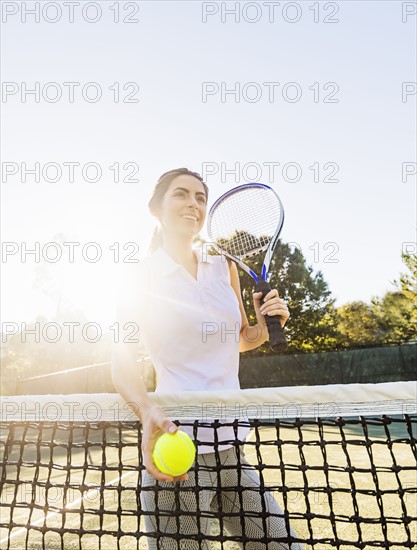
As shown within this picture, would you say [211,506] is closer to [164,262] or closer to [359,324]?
[164,262]

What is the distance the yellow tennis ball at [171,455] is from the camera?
3.69 ft

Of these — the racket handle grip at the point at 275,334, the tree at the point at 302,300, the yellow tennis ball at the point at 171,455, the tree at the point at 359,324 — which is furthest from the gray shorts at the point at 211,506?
the tree at the point at 359,324

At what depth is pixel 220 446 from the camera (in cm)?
141

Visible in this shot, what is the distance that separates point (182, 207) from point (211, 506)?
0.91 metres

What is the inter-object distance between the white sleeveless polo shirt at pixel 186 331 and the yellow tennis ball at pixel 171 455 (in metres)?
0.23

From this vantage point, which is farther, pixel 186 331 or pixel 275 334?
pixel 275 334

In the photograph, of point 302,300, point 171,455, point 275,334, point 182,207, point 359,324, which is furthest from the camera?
point 359,324

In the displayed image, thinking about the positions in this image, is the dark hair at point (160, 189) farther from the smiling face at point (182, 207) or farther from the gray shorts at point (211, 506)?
the gray shorts at point (211, 506)

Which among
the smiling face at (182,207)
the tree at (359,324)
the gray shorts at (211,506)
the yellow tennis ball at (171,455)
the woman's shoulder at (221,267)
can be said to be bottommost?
the tree at (359,324)

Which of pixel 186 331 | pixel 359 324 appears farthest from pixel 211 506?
A: pixel 359 324

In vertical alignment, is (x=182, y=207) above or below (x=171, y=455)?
above

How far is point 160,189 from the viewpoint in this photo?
1.66 meters

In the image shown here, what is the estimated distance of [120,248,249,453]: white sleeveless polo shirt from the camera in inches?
54.9

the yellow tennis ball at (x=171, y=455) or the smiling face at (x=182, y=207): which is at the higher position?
the smiling face at (x=182, y=207)
